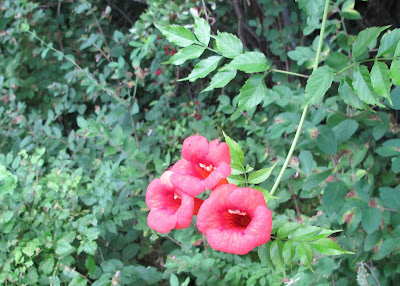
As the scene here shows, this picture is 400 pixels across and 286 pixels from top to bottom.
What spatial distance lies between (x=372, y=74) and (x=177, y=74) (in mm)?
2042

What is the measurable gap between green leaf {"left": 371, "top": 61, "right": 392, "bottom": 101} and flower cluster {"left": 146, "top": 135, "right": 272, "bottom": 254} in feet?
1.06

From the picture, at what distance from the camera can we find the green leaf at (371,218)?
1331 millimetres

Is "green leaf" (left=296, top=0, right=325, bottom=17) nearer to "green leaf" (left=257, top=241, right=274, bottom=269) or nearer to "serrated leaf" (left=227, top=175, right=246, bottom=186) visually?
"serrated leaf" (left=227, top=175, right=246, bottom=186)

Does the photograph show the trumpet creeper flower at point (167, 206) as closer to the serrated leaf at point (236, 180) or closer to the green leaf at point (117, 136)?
the serrated leaf at point (236, 180)

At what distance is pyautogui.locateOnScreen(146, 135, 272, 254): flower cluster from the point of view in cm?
65

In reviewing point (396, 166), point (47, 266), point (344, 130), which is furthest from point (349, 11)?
point (47, 266)

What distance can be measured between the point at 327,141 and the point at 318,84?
646 millimetres

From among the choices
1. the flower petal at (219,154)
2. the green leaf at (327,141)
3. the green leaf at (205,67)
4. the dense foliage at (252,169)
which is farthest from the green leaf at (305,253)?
Answer: the green leaf at (327,141)

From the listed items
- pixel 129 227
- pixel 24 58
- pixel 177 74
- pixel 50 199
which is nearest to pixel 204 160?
pixel 50 199

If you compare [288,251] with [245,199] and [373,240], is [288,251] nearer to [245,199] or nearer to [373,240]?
[245,199]

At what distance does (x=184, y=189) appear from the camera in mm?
701

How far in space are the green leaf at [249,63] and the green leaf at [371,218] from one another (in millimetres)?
823

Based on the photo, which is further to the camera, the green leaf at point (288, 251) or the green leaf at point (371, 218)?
the green leaf at point (371, 218)

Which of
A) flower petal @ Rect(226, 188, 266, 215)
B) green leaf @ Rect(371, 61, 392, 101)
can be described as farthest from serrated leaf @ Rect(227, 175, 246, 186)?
green leaf @ Rect(371, 61, 392, 101)
